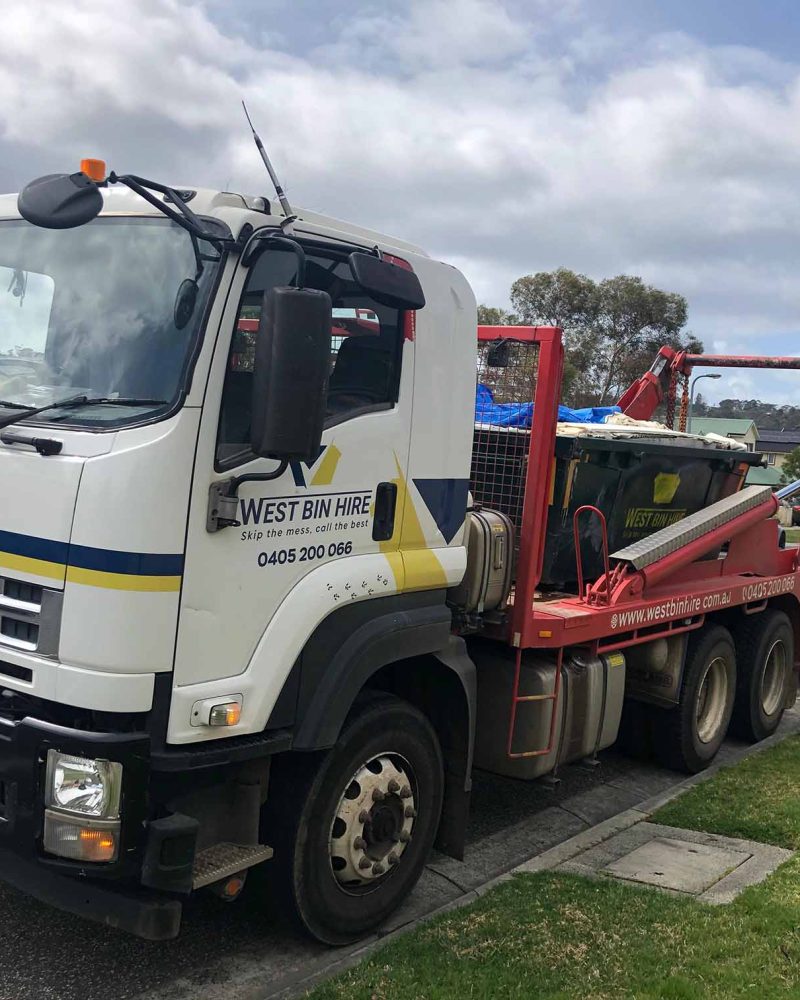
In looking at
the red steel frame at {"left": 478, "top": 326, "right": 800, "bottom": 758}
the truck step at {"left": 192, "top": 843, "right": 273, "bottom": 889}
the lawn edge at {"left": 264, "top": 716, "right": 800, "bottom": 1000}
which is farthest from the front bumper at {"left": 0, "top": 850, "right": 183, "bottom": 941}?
the red steel frame at {"left": 478, "top": 326, "right": 800, "bottom": 758}

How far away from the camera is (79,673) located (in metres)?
3.08

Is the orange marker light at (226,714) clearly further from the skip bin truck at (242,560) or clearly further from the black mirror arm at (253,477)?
the black mirror arm at (253,477)

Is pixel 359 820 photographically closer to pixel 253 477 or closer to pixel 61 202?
pixel 253 477

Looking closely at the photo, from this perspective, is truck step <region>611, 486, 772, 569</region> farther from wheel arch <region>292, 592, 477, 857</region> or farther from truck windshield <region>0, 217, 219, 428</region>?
truck windshield <region>0, 217, 219, 428</region>

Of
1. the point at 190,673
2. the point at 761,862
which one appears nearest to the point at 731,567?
the point at 761,862

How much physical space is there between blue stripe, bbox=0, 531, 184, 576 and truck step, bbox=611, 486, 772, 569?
3.36 meters

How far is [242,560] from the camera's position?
3428 mm

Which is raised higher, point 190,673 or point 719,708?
point 190,673

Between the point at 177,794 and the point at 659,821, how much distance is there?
347cm

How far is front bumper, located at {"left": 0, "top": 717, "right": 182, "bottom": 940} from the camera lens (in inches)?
122

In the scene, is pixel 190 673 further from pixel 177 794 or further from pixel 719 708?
pixel 719 708

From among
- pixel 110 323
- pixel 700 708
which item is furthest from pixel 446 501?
pixel 700 708

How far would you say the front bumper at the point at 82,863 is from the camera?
3090mm

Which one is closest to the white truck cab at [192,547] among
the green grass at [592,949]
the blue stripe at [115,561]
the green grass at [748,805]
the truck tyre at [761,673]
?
the blue stripe at [115,561]
